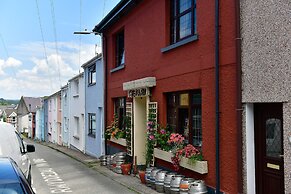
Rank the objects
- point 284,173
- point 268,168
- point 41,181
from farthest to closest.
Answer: point 41,181 < point 268,168 < point 284,173

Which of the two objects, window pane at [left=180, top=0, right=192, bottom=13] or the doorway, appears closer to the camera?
window pane at [left=180, top=0, right=192, bottom=13]

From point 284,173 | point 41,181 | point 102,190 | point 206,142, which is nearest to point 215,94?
point 206,142

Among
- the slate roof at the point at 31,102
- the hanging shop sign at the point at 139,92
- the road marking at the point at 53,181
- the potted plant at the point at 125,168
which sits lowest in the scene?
the road marking at the point at 53,181

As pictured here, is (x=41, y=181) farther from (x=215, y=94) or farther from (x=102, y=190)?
(x=215, y=94)

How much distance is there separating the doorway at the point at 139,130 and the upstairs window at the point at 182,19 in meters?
3.45

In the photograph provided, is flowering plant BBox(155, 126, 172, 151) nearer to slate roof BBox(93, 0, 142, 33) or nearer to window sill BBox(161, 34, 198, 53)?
window sill BBox(161, 34, 198, 53)

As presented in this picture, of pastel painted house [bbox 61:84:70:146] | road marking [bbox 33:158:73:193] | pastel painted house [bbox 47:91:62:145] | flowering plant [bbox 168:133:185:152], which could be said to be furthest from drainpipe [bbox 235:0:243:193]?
pastel painted house [bbox 47:91:62:145]

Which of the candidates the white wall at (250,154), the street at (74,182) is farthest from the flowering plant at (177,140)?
the white wall at (250,154)

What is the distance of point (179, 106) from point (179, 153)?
4.94ft

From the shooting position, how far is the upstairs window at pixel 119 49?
16053mm

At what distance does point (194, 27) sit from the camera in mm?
9492

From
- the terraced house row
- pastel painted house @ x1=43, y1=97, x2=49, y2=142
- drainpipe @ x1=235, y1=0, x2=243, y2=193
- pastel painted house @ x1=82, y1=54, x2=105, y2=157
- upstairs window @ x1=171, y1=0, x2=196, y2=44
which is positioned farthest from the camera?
pastel painted house @ x1=43, y1=97, x2=49, y2=142

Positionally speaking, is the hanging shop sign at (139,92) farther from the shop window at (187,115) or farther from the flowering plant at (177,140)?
the flowering plant at (177,140)

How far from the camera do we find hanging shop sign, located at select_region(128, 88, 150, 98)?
11906 mm
